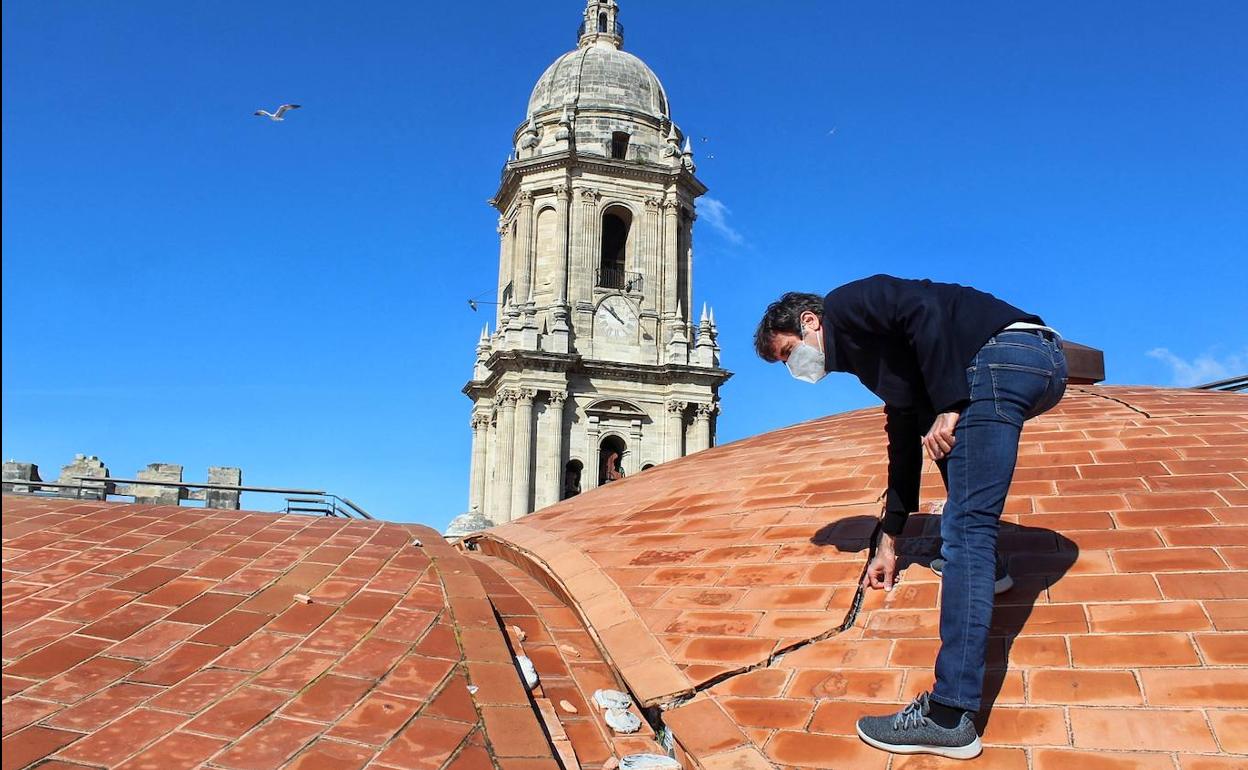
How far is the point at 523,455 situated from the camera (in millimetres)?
29500

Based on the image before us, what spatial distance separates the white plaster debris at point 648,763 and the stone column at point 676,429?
2702 centimetres

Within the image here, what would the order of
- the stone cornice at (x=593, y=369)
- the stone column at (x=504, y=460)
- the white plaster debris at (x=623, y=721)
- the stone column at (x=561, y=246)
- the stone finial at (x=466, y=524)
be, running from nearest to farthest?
1. the white plaster debris at (x=623, y=721)
2. the stone finial at (x=466, y=524)
3. the stone column at (x=504, y=460)
4. the stone cornice at (x=593, y=369)
5. the stone column at (x=561, y=246)

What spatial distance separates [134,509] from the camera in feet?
19.6

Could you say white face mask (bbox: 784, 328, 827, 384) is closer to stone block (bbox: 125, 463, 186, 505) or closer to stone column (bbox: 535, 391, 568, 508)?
stone block (bbox: 125, 463, 186, 505)

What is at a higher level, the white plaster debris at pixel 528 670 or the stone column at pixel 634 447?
the stone column at pixel 634 447

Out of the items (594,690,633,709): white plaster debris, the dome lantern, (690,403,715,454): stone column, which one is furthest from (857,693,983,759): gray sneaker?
the dome lantern

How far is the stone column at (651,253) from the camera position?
32.2 metres

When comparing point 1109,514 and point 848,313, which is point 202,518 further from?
point 1109,514

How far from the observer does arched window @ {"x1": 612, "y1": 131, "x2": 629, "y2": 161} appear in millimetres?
33594

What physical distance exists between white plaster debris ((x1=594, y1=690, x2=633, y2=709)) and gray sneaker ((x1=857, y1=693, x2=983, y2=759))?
3.40ft

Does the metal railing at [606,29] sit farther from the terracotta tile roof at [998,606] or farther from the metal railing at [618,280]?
the terracotta tile roof at [998,606]

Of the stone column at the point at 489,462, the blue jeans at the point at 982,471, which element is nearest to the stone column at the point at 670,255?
the stone column at the point at 489,462

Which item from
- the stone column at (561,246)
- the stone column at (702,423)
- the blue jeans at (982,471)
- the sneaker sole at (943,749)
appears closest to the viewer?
the sneaker sole at (943,749)

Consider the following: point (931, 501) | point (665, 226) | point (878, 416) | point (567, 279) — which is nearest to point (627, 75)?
point (665, 226)
